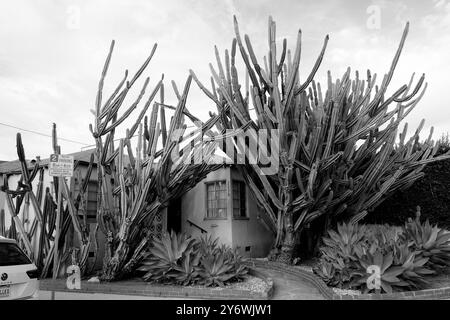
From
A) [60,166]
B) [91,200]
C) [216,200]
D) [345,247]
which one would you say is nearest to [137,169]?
[60,166]

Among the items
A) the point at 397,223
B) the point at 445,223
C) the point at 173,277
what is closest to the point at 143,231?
the point at 173,277

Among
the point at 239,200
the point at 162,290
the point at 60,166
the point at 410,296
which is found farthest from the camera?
the point at 239,200

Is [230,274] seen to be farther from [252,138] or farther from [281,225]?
[252,138]

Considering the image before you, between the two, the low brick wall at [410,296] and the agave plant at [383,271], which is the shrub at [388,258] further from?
the low brick wall at [410,296]

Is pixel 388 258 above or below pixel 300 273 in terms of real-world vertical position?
above

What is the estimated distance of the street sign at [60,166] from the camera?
677cm

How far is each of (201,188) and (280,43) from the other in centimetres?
543

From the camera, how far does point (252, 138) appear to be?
974 cm

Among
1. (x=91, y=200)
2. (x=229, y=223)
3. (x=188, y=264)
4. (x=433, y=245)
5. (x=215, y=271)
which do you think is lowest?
(x=215, y=271)

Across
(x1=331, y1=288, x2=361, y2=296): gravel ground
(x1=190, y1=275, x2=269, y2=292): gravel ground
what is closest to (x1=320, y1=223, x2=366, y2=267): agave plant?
(x1=331, y1=288, x2=361, y2=296): gravel ground

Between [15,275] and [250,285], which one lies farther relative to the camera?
[250,285]

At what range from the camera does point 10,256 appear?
16.9 ft

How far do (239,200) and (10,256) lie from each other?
771 centimetres

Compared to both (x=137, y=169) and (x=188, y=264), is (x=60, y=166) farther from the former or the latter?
(x=188, y=264)
